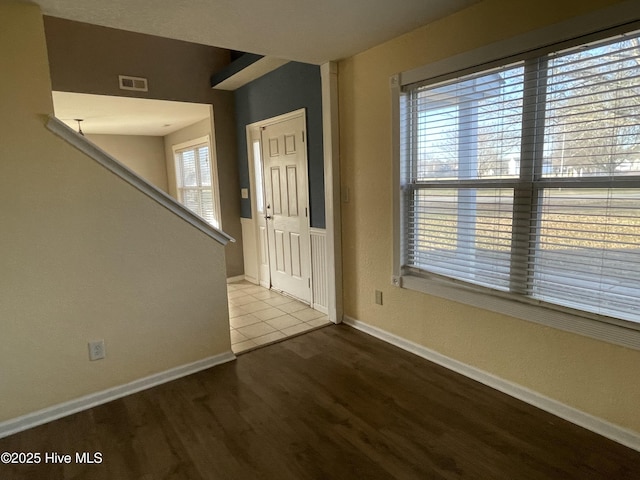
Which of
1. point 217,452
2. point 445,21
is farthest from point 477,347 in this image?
point 445,21

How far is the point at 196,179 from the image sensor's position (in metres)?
5.92

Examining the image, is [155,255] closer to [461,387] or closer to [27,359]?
[27,359]

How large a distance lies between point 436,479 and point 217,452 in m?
1.06

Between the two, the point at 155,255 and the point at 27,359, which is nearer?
the point at 27,359

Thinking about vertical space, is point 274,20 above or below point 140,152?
above

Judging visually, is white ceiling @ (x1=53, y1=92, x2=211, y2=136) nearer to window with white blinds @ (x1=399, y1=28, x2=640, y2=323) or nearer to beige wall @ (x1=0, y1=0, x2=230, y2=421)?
beige wall @ (x1=0, y1=0, x2=230, y2=421)

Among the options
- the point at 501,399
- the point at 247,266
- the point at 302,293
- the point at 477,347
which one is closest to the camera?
the point at 501,399

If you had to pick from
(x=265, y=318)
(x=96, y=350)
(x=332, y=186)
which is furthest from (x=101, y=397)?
(x=332, y=186)

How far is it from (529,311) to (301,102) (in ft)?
8.91

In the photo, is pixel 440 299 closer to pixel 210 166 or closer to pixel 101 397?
pixel 101 397

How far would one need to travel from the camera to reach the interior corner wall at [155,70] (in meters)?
3.60

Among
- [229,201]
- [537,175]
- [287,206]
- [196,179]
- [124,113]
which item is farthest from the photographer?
[196,179]

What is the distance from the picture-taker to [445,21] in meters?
2.33

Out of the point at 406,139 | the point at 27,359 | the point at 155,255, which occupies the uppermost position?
the point at 406,139
